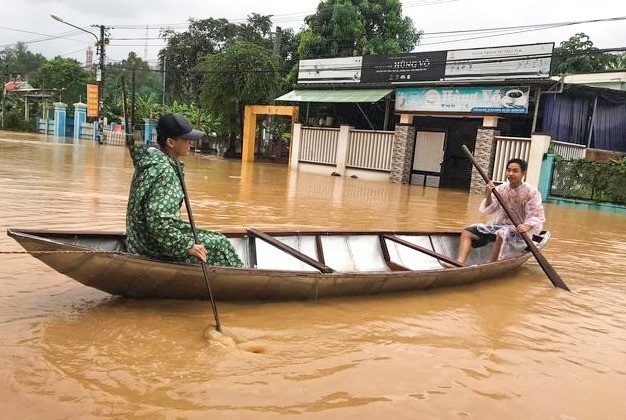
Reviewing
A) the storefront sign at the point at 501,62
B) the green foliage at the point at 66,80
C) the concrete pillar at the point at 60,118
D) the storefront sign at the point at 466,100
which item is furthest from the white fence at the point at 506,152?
the green foliage at the point at 66,80

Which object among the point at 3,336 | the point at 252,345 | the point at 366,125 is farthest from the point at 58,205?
the point at 366,125

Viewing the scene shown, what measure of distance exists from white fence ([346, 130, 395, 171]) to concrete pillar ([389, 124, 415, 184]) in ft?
1.27

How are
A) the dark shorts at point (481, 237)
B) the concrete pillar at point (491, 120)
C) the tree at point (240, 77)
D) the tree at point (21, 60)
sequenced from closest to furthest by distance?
1. the dark shorts at point (481, 237)
2. the concrete pillar at point (491, 120)
3. the tree at point (240, 77)
4. the tree at point (21, 60)

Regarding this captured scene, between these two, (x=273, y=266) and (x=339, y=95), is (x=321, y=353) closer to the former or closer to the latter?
(x=273, y=266)

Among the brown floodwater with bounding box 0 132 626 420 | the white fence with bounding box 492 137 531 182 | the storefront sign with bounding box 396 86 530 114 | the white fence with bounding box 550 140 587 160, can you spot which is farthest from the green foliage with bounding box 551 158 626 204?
the brown floodwater with bounding box 0 132 626 420

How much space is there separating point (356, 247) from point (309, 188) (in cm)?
931

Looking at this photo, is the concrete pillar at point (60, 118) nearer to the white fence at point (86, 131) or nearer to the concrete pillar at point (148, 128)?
the white fence at point (86, 131)

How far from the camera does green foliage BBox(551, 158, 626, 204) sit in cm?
1396

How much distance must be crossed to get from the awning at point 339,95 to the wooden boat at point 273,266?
13263mm

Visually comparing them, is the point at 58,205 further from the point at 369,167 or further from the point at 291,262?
the point at 369,167

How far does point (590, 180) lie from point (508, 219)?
31.3 feet


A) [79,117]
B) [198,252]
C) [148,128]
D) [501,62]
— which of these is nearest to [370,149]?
[501,62]

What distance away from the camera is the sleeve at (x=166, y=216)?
3.61m

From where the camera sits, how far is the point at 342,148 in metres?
21.1
